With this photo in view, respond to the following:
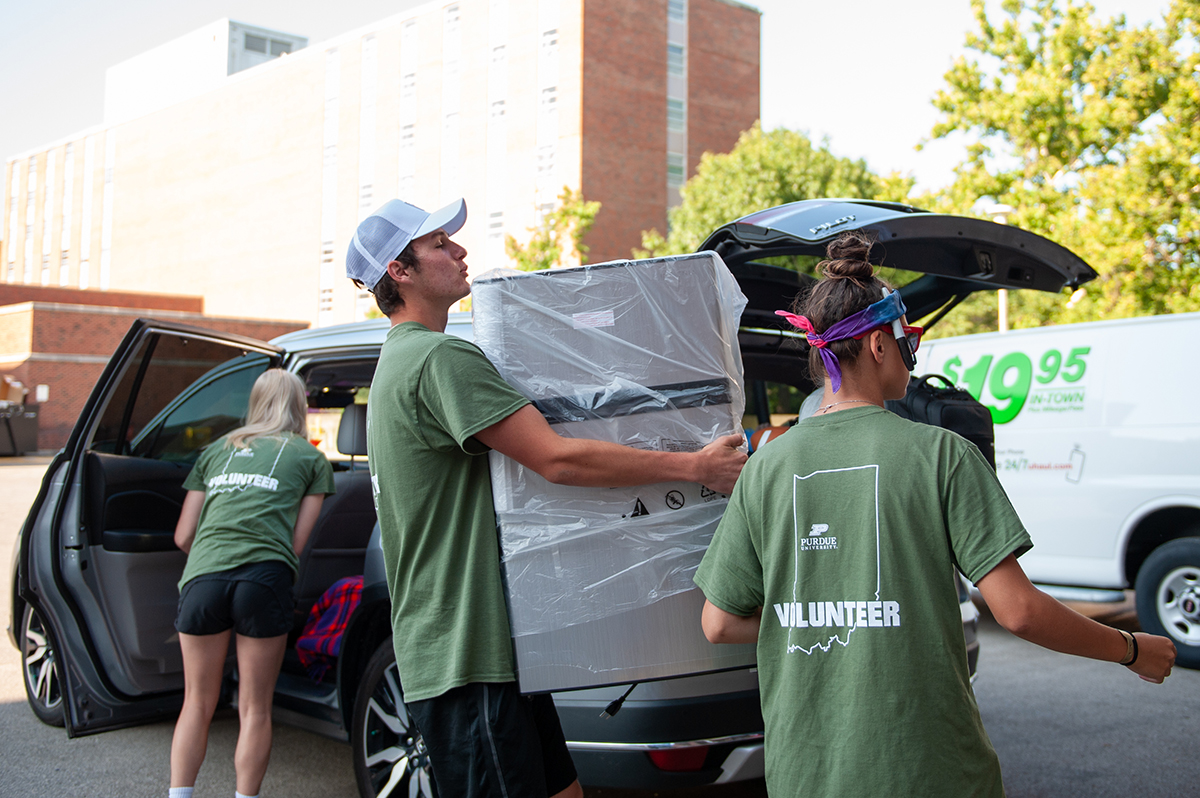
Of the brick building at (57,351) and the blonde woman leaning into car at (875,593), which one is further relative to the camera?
the brick building at (57,351)

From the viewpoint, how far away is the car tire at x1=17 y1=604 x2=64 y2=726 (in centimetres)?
484

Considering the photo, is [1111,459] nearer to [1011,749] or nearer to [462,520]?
[1011,749]

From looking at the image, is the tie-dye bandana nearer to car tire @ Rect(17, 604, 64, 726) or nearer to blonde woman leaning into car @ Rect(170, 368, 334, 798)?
blonde woman leaning into car @ Rect(170, 368, 334, 798)

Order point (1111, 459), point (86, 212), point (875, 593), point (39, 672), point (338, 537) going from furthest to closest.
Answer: point (86, 212) < point (1111, 459) < point (338, 537) < point (39, 672) < point (875, 593)

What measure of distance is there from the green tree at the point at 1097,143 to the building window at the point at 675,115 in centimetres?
2565

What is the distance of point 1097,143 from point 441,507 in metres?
16.8

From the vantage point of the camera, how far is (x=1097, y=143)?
51.5ft

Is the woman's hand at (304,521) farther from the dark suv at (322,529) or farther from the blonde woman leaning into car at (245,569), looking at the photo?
the dark suv at (322,529)

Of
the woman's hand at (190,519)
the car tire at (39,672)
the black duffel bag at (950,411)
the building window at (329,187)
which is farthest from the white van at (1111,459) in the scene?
the building window at (329,187)

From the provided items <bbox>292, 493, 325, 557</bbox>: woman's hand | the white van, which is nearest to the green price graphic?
the white van

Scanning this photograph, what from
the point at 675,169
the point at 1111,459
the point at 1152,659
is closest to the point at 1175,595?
the point at 1111,459

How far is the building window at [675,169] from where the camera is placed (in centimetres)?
4216

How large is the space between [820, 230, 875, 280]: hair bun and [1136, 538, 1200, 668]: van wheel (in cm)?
572

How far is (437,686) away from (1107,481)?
19.7 ft
